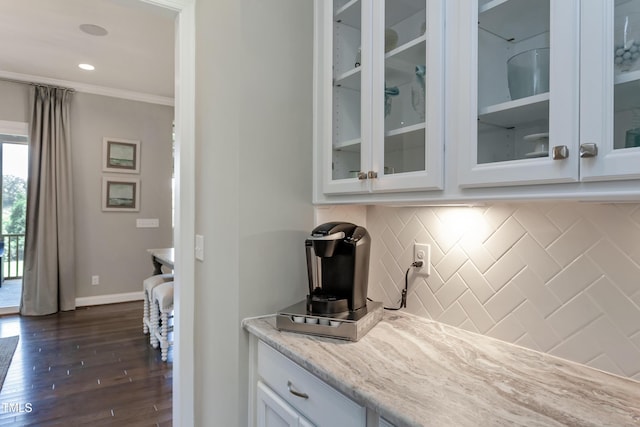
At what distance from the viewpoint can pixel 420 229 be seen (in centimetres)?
146

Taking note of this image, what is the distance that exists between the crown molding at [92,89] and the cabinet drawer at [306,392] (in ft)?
15.8

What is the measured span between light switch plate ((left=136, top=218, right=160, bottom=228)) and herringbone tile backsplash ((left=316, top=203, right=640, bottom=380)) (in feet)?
14.9

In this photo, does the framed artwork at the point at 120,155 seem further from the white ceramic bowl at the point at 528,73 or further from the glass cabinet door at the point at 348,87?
the white ceramic bowl at the point at 528,73

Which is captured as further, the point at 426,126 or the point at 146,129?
the point at 146,129

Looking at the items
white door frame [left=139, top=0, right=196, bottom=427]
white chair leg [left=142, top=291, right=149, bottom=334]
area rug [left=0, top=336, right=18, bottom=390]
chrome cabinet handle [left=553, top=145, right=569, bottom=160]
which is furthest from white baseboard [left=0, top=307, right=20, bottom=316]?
chrome cabinet handle [left=553, top=145, right=569, bottom=160]

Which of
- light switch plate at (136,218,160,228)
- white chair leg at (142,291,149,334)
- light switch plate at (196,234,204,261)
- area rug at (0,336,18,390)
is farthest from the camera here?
light switch plate at (136,218,160,228)

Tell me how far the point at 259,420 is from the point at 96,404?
5.67ft

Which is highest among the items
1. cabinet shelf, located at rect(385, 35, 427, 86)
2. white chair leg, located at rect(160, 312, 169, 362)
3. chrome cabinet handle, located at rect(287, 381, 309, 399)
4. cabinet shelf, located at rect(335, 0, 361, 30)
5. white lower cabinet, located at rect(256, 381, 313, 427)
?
cabinet shelf, located at rect(335, 0, 361, 30)

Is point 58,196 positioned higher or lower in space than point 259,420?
higher

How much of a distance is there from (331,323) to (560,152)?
0.83 m

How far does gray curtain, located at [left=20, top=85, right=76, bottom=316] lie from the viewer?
14.3ft

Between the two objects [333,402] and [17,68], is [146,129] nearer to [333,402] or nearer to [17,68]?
[17,68]

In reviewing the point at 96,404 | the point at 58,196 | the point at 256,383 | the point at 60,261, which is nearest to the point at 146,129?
the point at 58,196

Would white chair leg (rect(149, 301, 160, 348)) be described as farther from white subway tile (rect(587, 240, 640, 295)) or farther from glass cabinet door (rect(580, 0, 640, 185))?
glass cabinet door (rect(580, 0, 640, 185))
